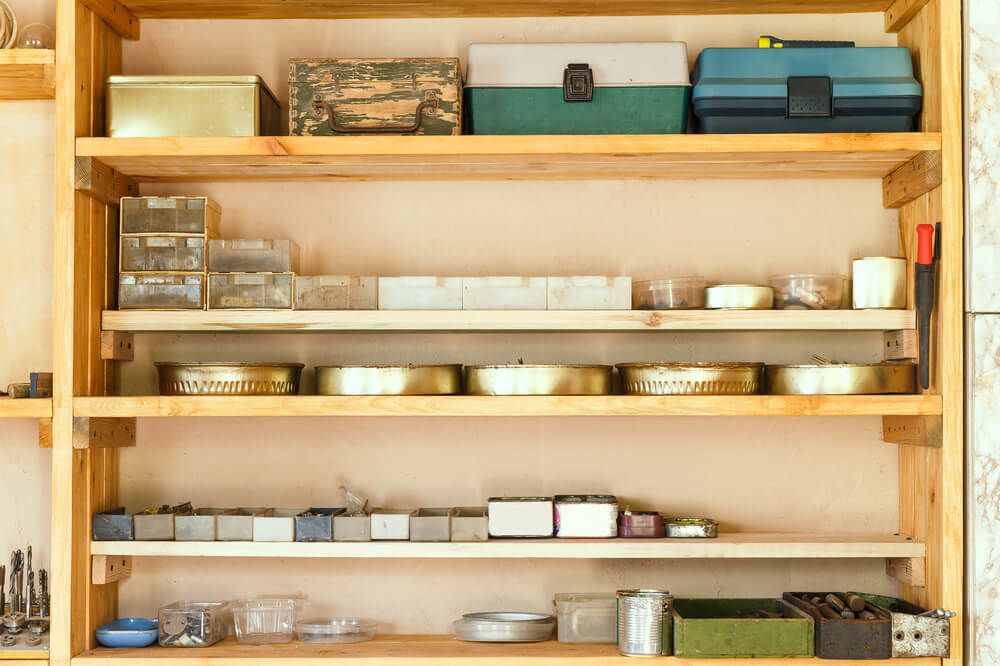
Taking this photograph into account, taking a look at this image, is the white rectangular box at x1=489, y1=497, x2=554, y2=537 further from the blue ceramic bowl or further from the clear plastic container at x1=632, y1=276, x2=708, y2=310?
the blue ceramic bowl

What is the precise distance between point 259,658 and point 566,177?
1638mm

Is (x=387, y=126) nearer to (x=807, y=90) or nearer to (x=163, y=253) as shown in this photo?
(x=163, y=253)

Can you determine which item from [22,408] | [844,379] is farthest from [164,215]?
[844,379]

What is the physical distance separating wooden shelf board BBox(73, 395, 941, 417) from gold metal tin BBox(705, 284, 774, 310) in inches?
10.9

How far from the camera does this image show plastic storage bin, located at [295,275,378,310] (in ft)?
10.0

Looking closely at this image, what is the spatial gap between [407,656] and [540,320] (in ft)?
3.19

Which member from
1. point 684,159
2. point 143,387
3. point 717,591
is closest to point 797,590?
point 717,591

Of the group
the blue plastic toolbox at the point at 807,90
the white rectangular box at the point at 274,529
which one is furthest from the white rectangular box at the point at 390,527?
the blue plastic toolbox at the point at 807,90

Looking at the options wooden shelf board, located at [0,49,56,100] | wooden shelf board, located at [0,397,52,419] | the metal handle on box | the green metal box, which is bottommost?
the green metal box

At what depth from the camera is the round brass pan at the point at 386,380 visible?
118 inches

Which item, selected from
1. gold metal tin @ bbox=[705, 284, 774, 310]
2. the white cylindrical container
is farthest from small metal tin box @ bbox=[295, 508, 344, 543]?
the white cylindrical container

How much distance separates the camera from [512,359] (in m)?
3.34

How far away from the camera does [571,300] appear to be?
9.93 ft

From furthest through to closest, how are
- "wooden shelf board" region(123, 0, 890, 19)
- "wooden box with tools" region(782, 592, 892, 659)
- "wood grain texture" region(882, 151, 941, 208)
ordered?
"wooden shelf board" region(123, 0, 890, 19) < "wood grain texture" region(882, 151, 941, 208) < "wooden box with tools" region(782, 592, 892, 659)
